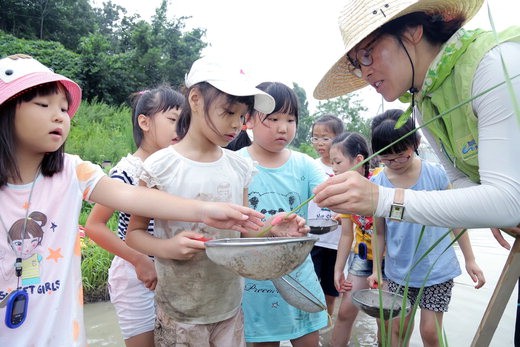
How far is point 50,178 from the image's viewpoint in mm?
1535

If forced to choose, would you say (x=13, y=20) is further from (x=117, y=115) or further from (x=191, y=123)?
(x=191, y=123)

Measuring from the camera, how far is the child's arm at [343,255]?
3.02 meters

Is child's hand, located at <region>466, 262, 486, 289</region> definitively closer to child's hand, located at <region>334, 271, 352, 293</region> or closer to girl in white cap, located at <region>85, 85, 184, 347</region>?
child's hand, located at <region>334, 271, 352, 293</region>

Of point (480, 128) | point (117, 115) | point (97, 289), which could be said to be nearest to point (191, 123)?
point (480, 128)

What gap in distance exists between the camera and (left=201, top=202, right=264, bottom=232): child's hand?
1488mm

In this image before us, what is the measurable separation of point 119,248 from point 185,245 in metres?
0.64

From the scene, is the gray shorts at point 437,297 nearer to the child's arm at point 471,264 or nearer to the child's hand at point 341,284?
the child's arm at point 471,264

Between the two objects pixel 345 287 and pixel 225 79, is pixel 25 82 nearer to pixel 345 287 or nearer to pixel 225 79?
pixel 225 79

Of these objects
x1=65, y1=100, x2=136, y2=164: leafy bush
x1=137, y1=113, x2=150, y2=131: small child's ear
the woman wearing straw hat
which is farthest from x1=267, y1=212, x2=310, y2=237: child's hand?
x1=65, y1=100, x2=136, y2=164: leafy bush

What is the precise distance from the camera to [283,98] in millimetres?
2438

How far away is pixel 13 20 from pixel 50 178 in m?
26.1

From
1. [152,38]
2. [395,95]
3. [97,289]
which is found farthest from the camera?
[152,38]

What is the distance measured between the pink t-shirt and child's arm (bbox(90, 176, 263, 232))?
0.12 meters

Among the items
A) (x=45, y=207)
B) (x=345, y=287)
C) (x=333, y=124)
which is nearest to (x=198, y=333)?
(x=45, y=207)
